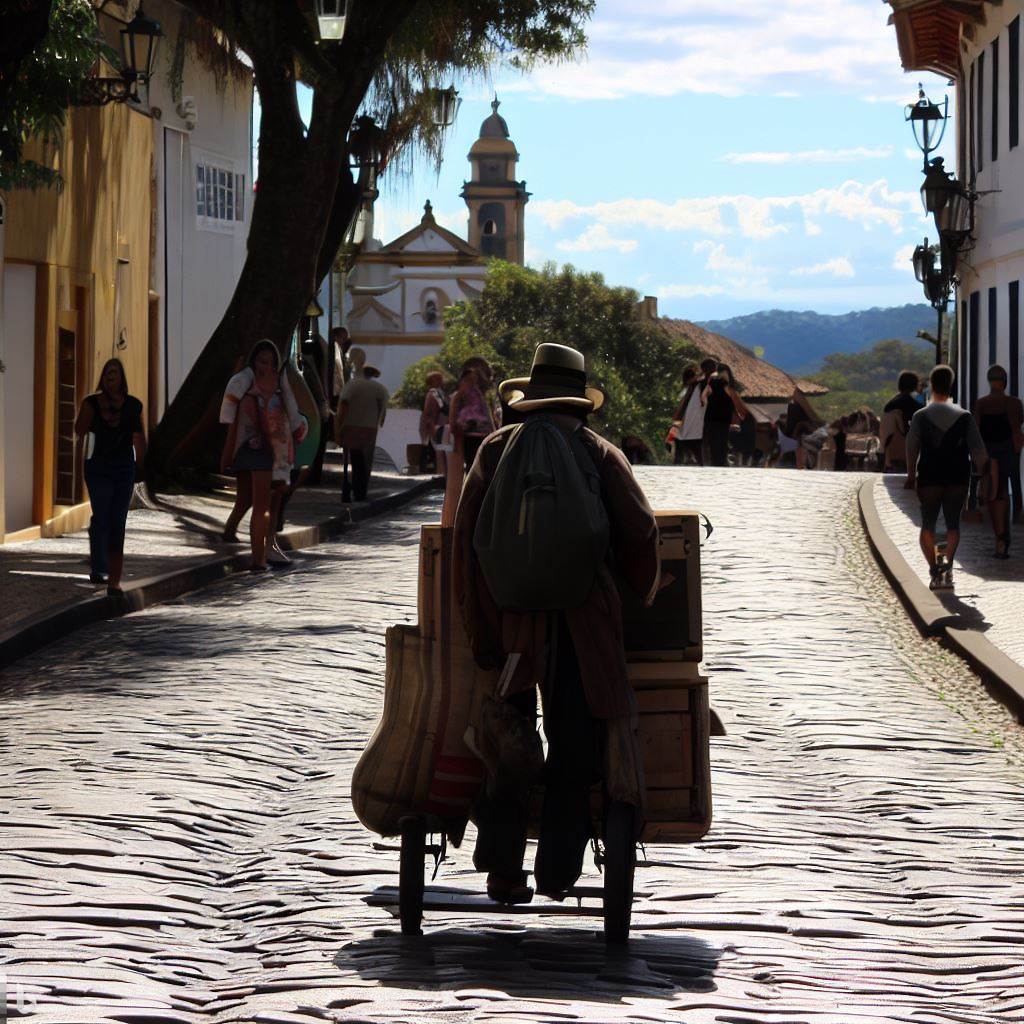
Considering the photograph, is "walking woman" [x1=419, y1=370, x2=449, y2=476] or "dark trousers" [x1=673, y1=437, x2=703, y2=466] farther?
"dark trousers" [x1=673, y1=437, x2=703, y2=466]

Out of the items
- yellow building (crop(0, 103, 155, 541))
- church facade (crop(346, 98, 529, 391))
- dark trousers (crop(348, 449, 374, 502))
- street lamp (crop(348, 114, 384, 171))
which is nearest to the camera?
yellow building (crop(0, 103, 155, 541))

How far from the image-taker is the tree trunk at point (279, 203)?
79.0 feet

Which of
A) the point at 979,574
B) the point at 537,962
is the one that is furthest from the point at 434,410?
the point at 537,962

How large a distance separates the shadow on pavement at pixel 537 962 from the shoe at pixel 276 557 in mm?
11941

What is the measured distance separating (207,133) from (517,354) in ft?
168

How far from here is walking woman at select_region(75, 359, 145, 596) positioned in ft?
47.3

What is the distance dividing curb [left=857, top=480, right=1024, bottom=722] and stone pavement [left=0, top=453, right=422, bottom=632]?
18.4 ft

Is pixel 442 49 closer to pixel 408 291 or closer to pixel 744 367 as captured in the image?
pixel 408 291

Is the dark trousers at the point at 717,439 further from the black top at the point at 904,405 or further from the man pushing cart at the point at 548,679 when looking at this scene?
the man pushing cart at the point at 548,679

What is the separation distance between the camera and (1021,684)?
36.7 feet

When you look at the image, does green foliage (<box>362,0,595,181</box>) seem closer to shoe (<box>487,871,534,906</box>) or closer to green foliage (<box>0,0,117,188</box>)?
green foliage (<box>0,0,117,188</box>)

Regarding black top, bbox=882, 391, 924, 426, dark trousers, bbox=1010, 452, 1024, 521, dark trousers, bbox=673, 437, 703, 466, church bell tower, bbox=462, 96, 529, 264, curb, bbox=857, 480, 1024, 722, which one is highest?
church bell tower, bbox=462, 96, 529, 264

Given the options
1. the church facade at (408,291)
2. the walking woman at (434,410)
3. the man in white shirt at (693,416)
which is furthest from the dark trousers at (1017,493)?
the church facade at (408,291)

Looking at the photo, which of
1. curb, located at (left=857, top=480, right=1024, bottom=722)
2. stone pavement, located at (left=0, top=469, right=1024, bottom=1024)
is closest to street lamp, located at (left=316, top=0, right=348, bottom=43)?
curb, located at (left=857, top=480, right=1024, bottom=722)
